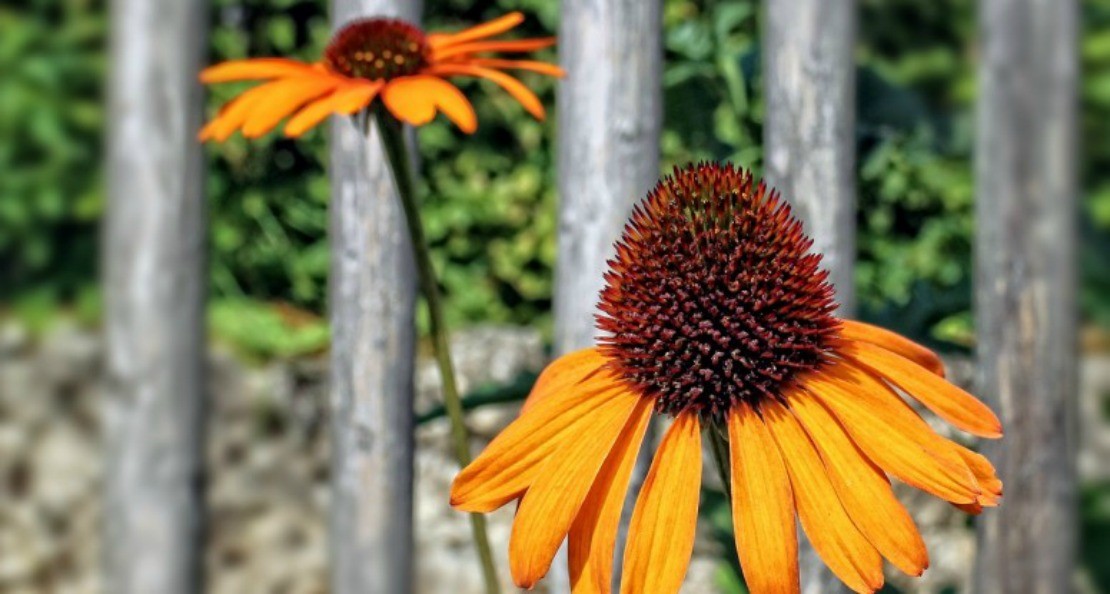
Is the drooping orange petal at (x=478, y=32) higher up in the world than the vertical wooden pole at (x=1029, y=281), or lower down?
higher up

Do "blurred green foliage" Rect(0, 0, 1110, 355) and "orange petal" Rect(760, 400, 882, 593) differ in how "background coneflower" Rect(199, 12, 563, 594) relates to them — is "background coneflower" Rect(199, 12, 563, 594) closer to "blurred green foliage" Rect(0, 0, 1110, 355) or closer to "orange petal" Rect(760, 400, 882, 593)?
"orange petal" Rect(760, 400, 882, 593)

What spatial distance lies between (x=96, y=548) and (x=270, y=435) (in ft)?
1.61

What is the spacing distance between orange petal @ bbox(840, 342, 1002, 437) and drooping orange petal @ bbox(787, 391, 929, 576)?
0.22 ft

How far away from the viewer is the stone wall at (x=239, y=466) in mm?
2908

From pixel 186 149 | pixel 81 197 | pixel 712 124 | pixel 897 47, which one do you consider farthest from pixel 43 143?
pixel 897 47

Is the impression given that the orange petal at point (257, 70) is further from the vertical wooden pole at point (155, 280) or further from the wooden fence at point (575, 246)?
the vertical wooden pole at point (155, 280)

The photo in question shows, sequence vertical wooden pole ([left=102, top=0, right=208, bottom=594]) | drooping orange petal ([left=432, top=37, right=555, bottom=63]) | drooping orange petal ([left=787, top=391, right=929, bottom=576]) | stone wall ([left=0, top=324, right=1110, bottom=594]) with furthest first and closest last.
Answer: stone wall ([left=0, top=324, right=1110, bottom=594]), vertical wooden pole ([left=102, top=0, right=208, bottom=594]), drooping orange petal ([left=432, top=37, right=555, bottom=63]), drooping orange petal ([left=787, top=391, right=929, bottom=576])

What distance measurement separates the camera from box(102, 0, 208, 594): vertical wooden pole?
2.34 meters

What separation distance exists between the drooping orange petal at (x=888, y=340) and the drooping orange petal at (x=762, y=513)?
0.15 meters

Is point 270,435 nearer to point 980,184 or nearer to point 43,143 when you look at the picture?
point 43,143

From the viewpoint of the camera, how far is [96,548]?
3.23m

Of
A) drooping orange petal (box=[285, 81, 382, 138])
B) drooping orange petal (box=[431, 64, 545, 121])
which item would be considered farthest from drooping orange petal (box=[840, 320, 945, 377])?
drooping orange petal (box=[285, 81, 382, 138])

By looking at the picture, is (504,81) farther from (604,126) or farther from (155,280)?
(155,280)

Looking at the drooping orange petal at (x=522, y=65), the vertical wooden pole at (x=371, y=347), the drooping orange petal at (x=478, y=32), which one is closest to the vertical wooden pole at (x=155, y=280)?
the vertical wooden pole at (x=371, y=347)
